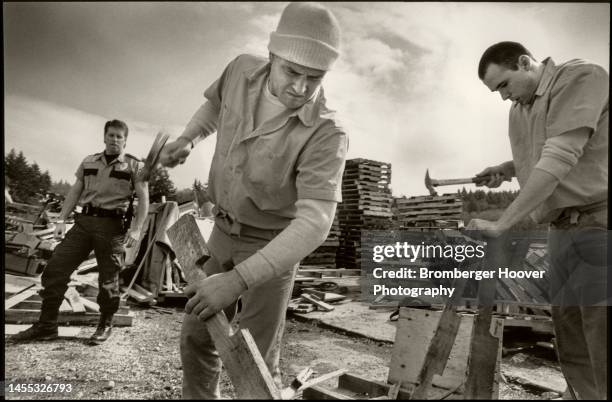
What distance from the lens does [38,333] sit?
343cm

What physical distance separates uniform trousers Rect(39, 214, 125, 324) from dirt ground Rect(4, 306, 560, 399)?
282mm

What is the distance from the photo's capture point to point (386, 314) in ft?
16.1

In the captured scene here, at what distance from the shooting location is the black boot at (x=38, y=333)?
3400 millimetres

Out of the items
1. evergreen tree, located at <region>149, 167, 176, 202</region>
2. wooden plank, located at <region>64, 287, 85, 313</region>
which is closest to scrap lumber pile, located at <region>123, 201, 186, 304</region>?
wooden plank, located at <region>64, 287, 85, 313</region>

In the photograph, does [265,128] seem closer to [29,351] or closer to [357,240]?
[29,351]

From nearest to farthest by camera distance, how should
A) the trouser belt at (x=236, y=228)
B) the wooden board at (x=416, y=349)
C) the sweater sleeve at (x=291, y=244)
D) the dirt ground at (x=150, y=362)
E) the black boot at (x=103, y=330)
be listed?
the sweater sleeve at (x=291, y=244) → the trouser belt at (x=236, y=228) → the wooden board at (x=416, y=349) → the dirt ground at (x=150, y=362) → the black boot at (x=103, y=330)

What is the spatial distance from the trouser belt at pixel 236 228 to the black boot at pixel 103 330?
8.10 ft

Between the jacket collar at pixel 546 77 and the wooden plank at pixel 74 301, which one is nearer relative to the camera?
the jacket collar at pixel 546 77

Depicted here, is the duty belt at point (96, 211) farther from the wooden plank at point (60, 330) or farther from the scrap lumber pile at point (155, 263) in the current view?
the scrap lumber pile at point (155, 263)

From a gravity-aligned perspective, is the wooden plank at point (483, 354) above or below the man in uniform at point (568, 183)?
below

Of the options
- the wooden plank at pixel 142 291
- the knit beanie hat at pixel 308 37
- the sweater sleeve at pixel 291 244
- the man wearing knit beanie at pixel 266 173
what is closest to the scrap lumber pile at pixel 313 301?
the wooden plank at pixel 142 291

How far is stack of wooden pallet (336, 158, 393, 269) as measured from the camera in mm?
7582

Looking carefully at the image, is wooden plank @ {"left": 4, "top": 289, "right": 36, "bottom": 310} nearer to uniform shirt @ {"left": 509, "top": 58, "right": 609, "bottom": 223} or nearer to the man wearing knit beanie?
the man wearing knit beanie

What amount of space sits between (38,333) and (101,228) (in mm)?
884
